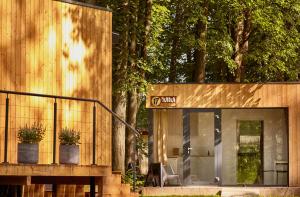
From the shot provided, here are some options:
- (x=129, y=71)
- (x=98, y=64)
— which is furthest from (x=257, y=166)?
(x=98, y=64)

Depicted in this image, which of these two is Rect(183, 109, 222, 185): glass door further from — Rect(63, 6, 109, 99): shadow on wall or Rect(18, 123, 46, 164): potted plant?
Rect(18, 123, 46, 164): potted plant

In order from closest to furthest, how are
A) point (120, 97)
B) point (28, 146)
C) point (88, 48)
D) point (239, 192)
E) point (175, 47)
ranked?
point (28, 146), point (88, 48), point (239, 192), point (120, 97), point (175, 47)

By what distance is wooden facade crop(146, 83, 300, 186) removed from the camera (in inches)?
1002

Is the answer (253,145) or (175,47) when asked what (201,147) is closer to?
(253,145)

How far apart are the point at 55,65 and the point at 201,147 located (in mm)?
10173

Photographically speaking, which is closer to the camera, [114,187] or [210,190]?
[114,187]

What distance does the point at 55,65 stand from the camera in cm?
1658

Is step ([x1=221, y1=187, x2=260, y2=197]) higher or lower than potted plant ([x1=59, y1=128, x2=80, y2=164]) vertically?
lower

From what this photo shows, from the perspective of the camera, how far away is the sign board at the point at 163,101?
1007 inches

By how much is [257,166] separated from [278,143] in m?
0.98

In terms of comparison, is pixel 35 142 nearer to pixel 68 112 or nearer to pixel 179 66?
pixel 68 112

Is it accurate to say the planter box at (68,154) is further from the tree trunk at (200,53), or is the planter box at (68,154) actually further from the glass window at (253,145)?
the tree trunk at (200,53)

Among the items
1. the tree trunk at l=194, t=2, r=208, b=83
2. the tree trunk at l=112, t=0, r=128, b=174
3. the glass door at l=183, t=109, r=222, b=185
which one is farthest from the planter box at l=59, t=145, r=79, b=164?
the tree trunk at l=194, t=2, r=208, b=83

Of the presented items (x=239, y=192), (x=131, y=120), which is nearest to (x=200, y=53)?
(x=131, y=120)
